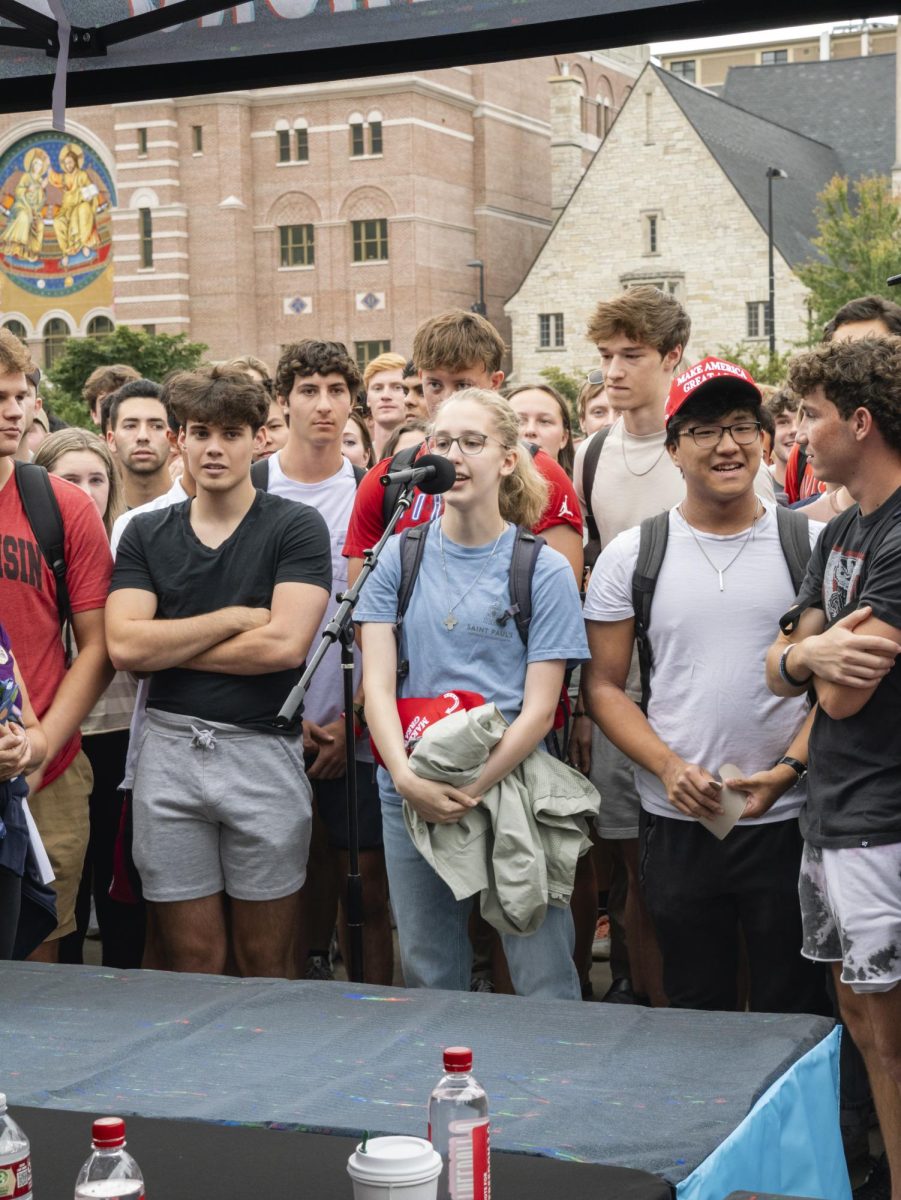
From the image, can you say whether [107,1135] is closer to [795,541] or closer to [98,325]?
[795,541]

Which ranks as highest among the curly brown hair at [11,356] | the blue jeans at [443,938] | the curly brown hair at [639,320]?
the curly brown hair at [639,320]

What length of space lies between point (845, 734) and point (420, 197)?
61222mm

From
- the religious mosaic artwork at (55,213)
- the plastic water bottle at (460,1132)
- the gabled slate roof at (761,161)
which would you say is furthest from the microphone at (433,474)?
the religious mosaic artwork at (55,213)

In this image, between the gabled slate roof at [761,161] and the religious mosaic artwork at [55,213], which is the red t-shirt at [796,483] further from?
the religious mosaic artwork at [55,213]

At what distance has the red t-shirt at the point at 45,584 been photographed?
4711 millimetres

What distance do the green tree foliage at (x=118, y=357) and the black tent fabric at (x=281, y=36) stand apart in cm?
5305

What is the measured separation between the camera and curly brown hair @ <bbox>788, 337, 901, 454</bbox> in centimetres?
380

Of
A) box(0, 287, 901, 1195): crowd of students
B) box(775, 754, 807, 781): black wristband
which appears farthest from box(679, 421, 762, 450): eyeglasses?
box(775, 754, 807, 781): black wristband

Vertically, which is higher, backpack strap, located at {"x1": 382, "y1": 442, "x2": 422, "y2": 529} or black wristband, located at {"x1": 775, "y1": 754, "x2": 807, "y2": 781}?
backpack strap, located at {"x1": 382, "y1": 442, "x2": 422, "y2": 529}

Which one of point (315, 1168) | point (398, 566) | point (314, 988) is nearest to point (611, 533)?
point (398, 566)

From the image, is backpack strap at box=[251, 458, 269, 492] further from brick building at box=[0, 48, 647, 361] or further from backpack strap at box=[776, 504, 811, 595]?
brick building at box=[0, 48, 647, 361]

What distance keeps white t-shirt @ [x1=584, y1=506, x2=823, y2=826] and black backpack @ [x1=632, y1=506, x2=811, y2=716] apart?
0.02 metres

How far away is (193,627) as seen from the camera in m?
4.67

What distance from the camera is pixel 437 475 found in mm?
4277
